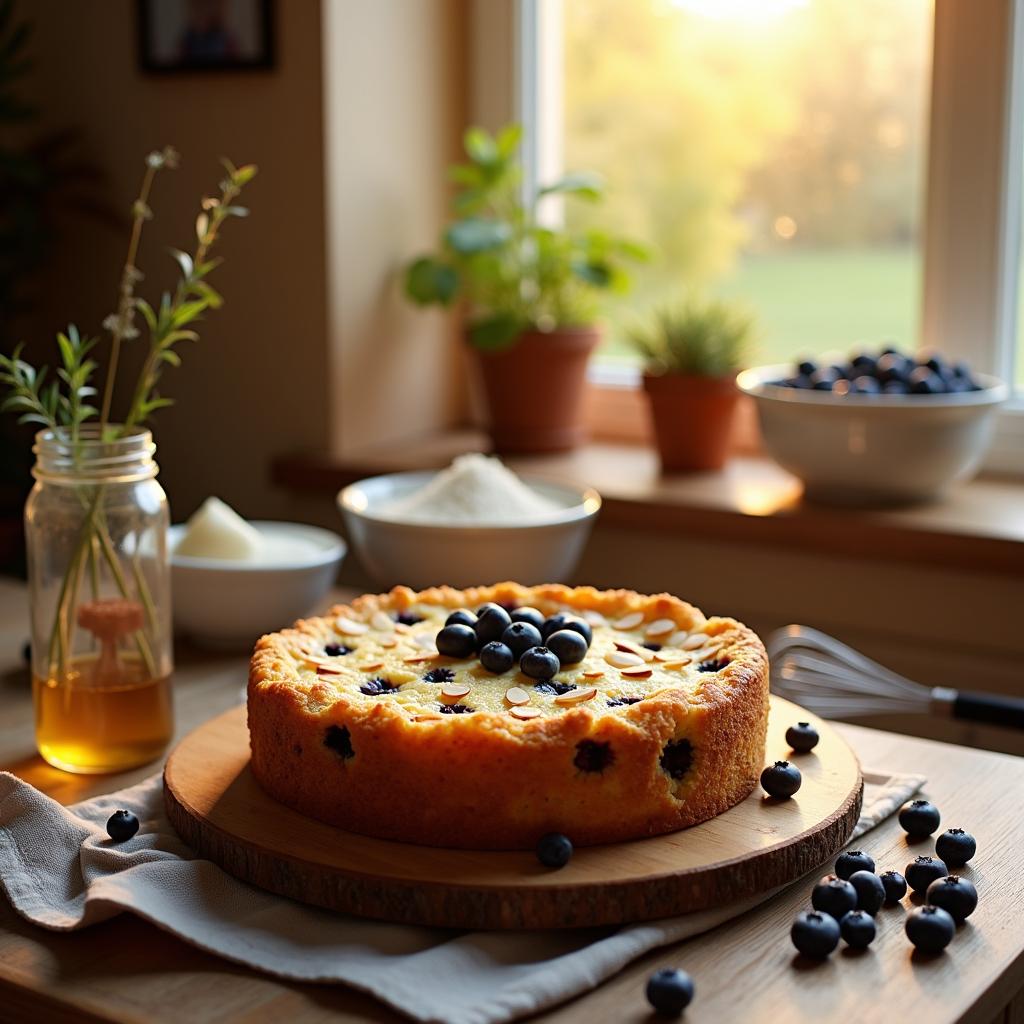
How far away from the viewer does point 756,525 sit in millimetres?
2059

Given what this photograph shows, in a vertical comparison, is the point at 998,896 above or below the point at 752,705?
below

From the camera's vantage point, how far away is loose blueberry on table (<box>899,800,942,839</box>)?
114 centimetres

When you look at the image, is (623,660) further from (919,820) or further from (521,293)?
(521,293)

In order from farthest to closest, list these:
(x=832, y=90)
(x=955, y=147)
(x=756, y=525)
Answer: (x=832, y=90) < (x=955, y=147) < (x=756, y=525)

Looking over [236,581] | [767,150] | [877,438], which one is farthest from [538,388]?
[236,581]

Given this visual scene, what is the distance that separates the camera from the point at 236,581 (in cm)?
162

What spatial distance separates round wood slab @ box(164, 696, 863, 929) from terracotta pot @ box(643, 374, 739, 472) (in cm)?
115

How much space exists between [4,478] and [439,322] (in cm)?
82

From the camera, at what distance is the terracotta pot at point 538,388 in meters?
2.41

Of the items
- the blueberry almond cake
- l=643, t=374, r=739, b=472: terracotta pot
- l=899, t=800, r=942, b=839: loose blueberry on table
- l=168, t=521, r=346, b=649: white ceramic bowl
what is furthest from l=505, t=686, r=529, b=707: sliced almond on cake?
l=643, t=374, r=739, b=472: terracotta pot

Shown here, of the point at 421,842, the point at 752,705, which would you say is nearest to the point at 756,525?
the point at 752,705

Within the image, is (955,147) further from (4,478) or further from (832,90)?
(4,478)

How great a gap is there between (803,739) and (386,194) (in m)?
1.55

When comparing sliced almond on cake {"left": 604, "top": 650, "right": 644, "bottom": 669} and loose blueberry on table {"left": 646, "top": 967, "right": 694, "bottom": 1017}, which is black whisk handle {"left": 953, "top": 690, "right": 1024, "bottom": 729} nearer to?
sliced almond on cake {"left": 604, "top": 650, "right": 644, "bottom": 669}
